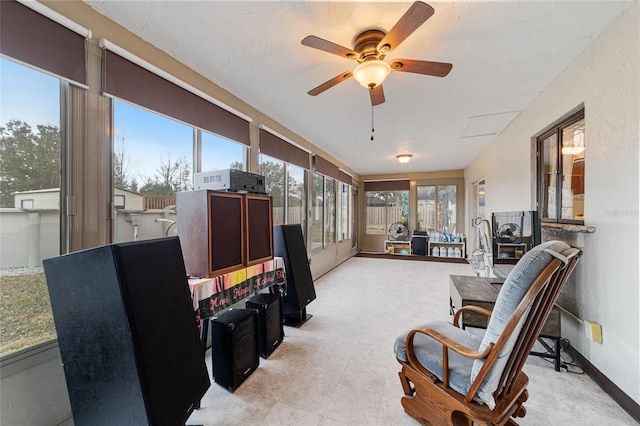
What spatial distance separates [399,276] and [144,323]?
4.29 m

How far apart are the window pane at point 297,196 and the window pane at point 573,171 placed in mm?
3101

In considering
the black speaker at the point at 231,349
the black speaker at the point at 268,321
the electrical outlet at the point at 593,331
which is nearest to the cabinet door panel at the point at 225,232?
the black speaker at the point at 231,349

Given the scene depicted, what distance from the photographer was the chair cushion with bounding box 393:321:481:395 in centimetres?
124

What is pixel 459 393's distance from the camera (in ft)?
4.03

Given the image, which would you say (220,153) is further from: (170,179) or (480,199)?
(480,199)

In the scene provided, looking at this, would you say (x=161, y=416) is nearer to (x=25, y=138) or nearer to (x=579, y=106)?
(x=25, y=138)

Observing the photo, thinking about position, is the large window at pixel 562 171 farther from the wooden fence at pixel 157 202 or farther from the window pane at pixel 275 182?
the wooden fence at pixel 157 202

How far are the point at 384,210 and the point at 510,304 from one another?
6810 millimetres

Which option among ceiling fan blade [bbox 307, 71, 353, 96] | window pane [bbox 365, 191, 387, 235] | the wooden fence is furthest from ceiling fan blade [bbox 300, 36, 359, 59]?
window pane [bbox 365, 191, 387, 235]

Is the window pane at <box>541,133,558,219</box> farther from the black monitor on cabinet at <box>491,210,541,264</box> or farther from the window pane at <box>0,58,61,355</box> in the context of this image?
the window pane at <box>0,58,61,355</box>

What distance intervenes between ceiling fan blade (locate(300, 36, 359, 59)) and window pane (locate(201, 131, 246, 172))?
4.30 ft

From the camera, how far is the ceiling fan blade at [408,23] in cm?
114

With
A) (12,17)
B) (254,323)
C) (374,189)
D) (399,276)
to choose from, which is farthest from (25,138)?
(374,189)

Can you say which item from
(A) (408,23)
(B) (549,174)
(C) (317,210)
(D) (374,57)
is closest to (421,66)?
(D) (374,57)
